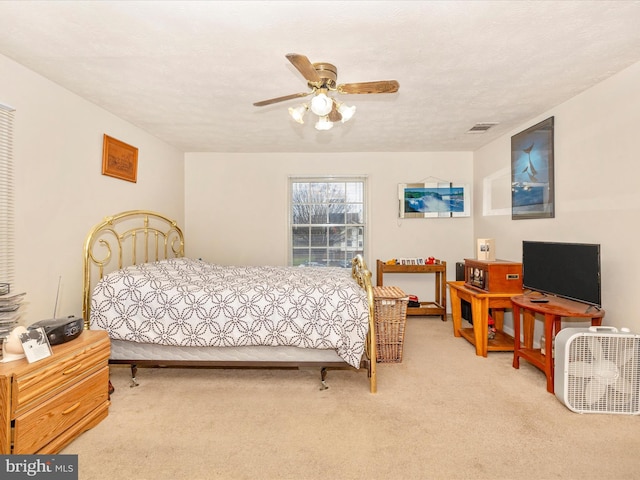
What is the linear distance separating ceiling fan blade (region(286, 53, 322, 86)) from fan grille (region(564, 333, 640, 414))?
243 centimetres

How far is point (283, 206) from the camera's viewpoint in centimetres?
511

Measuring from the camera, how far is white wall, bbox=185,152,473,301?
16.7ft

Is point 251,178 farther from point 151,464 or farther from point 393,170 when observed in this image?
point 151,464

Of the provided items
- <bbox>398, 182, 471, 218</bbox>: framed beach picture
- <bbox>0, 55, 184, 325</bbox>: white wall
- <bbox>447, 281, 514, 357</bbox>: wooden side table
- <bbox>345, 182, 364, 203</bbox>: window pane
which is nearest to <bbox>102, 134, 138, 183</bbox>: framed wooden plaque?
<bbox>0, 55, 184, 325</bbox>: white wall

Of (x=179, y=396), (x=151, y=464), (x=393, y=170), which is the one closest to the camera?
(x=151, y=464)

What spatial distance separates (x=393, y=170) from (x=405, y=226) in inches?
33.8

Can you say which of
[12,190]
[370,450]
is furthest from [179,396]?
[12,190]

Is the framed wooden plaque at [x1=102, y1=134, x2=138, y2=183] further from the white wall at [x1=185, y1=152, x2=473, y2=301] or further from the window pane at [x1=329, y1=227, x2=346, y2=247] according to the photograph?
the window pane at [x1=329, y1=227, x2=346, y2=247]

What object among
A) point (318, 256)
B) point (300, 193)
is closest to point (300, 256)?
point (318, 256)

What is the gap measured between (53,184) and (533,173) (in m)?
4.49

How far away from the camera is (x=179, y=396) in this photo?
258 centimetres

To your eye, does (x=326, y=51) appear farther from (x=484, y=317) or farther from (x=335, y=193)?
(x=335, y=193)

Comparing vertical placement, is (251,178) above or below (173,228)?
above

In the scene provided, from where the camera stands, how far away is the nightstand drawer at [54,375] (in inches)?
67.0
